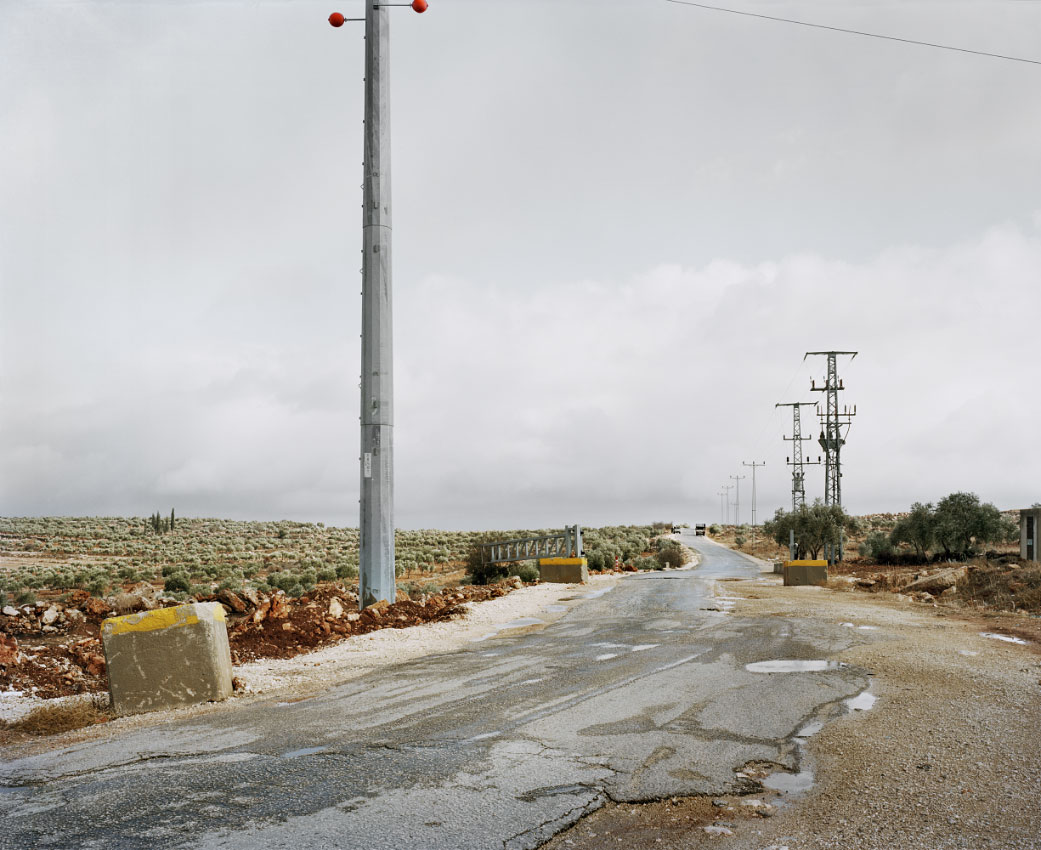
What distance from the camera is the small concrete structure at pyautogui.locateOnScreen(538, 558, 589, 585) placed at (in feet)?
82.7

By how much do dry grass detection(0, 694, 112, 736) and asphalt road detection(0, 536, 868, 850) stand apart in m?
1.11

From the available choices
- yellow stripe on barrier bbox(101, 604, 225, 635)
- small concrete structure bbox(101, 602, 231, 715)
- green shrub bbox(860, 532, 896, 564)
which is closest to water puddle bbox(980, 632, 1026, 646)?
small concrete structure bbox(101, 602, 231, 715)

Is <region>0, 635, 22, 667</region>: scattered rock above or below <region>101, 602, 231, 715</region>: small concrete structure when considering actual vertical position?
below

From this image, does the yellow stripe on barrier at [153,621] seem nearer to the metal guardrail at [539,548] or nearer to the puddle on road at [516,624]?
the puddle on road at [516,624]

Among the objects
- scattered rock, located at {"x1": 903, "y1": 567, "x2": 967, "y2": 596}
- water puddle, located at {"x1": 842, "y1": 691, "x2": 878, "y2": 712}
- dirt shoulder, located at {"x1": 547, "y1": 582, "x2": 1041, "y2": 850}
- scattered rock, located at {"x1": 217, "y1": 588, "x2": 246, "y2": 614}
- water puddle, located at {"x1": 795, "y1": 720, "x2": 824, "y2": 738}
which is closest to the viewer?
dirt shoulder, located at {"x1": 547, "y1": 582, "x2": 1041, "y2": 850}

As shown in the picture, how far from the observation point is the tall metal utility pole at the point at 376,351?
15.9 m

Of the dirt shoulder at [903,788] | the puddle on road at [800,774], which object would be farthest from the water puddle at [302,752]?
the puddle on road at [800,774]

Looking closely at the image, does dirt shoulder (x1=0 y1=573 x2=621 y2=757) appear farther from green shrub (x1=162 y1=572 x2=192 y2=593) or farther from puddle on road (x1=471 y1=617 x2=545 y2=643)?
green shrub (x1=162 y1=572 x2=192 y2=593)

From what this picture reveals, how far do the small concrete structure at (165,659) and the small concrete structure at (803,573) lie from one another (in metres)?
23.3

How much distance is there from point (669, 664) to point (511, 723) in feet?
11.5

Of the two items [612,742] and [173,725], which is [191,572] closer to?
[173,725]

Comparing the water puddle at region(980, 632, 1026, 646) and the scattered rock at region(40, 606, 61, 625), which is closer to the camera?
the water puddle at region(980, 632, 1026, 646)

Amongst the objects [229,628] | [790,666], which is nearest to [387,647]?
[229,628]

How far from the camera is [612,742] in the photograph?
628 cm
